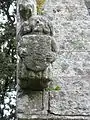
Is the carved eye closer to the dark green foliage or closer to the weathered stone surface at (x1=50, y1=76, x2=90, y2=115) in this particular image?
the weathered stone surface at (x1=50, y1=76, x2=90, y2=115)

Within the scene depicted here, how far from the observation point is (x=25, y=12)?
385 cm

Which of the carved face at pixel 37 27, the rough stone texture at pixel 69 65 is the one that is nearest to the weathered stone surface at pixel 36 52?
the carved face at pixel 37 27

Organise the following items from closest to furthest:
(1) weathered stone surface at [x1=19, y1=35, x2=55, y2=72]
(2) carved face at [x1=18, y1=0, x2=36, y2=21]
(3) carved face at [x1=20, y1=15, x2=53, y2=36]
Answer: (1) weathered stone surface at [x1=19, y1=35, x2=55, y2=72] → (3) carved face at [x1=20, y1=15, x2=53, y2=36] → (2) carved face at [x1=18, y1=0, x2=36, y2=21]

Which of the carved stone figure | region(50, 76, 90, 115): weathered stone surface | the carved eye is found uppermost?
the carved eye

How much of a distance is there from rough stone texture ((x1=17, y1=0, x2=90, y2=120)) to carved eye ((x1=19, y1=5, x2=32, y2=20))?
1.14 feet

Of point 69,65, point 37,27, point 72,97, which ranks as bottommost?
point 72,97

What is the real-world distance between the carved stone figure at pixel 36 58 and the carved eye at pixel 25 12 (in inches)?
11.4

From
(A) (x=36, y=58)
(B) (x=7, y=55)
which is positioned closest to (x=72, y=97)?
(A) (x=36, y=58)

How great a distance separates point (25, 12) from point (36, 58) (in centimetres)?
67

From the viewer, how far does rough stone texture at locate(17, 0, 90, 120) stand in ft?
11.8

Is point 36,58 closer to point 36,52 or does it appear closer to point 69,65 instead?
point 36,52

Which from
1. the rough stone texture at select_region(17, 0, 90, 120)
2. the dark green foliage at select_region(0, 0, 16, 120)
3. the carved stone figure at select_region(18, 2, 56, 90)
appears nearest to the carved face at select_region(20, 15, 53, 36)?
the carved stone figure at select_region(18, 2, 56, 90)

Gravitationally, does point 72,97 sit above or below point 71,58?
below

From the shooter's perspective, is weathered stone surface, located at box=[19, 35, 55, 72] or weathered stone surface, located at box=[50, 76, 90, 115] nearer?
weathered stone surface, located at box=[19, 35, 55, 72]
